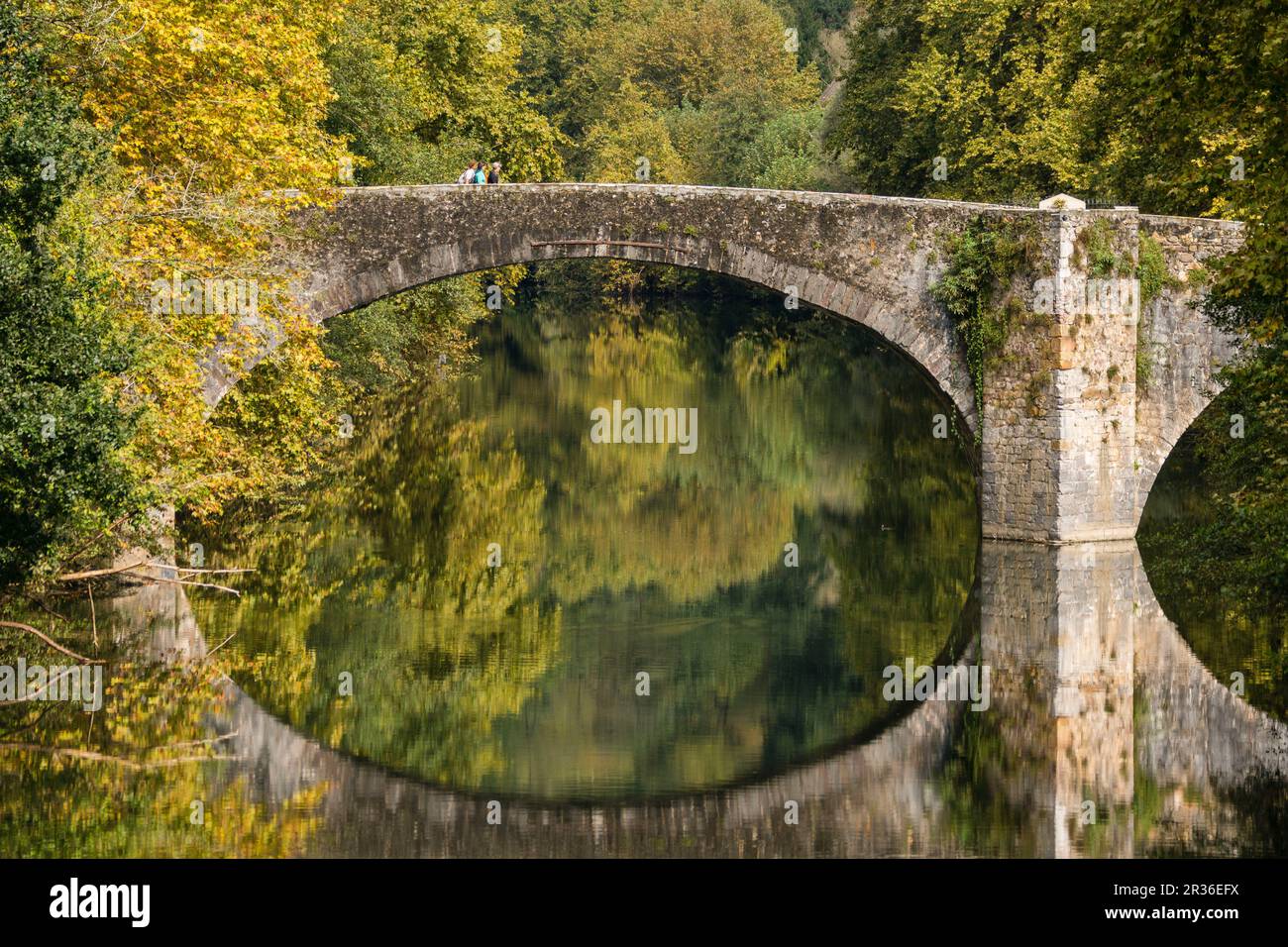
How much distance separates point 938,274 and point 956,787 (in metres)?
9.83

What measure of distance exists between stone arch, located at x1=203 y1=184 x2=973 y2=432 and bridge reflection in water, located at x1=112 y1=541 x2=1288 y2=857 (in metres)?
5.39

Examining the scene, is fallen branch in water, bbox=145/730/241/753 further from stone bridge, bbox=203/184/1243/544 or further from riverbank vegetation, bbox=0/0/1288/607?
stone bridge, bbox=203/184/1243/544

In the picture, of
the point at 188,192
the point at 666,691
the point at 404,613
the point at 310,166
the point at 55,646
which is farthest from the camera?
the point at 310,166

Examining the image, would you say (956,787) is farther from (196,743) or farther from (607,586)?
(607,586)

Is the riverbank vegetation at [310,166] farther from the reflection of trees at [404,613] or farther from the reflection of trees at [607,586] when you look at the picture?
the reflection of trees at [607,586]

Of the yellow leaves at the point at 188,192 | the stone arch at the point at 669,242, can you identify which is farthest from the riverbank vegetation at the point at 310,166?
the stone arch at the point at 669,242

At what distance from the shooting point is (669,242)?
21781 millimetres

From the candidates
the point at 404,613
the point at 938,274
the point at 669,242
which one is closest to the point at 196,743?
the point at 404,613

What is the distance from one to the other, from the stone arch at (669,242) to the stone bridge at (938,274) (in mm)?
15

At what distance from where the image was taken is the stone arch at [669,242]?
21.3 m

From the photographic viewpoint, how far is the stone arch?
2128cm

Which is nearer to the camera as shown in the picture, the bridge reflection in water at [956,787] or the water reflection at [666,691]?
the bridge reflection in water at [956,787]
